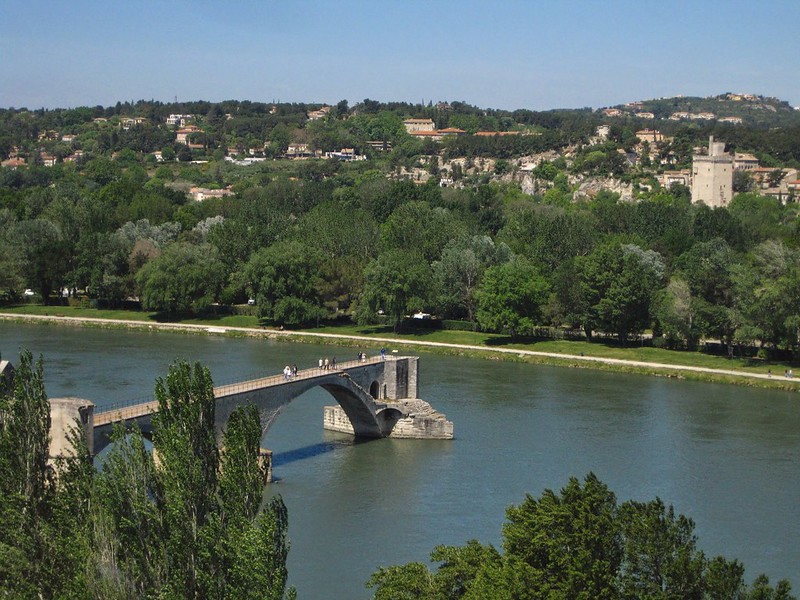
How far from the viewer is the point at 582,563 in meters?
20.4

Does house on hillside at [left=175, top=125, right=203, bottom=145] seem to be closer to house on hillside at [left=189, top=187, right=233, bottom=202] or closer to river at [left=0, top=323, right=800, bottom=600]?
house on hillside at [left=189, top=187, right=233, bottom=202]

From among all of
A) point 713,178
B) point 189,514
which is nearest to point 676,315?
point 189,514

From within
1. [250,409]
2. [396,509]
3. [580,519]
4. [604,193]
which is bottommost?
[396,509]

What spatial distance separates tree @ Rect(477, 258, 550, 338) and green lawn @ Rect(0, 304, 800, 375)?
3.11 ft

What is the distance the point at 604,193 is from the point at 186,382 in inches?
3631

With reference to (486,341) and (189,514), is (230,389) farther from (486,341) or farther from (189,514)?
(486,341)

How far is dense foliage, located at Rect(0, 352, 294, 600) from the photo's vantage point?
1945 cm

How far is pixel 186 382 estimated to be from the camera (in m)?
22.1

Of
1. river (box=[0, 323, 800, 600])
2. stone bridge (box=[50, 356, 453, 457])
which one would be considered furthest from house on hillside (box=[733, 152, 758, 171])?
stone bridge (box=[50, 356, 453, 457])

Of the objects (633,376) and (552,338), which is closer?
(633,376)

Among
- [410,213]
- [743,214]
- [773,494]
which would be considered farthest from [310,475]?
[743,214]

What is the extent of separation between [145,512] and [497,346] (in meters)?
40.1

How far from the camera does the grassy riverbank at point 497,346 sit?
53531 mm

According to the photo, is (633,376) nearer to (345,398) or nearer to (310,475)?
Result: (345,398)
